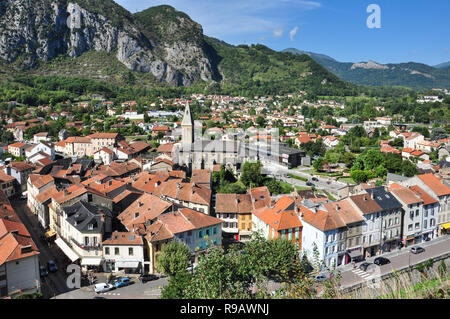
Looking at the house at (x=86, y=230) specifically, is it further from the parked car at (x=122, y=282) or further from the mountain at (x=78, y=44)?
the mountain at (x=78, y=44)

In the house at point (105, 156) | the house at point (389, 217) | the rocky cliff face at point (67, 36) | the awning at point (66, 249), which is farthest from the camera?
the rocky cliff face at point (67, 36)

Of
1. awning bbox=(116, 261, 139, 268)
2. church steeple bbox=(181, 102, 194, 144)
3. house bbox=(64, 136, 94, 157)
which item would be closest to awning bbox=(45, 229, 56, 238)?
awning bbox=(116, 261, 139, 268)

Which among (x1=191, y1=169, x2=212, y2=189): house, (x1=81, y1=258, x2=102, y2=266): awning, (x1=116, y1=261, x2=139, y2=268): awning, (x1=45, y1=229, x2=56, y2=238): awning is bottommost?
(x1=116, y1=261, x2=139, y2=268): awning

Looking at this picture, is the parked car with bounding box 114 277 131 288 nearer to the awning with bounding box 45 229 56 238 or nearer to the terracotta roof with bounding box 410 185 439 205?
the awning with bounding box 45 229 56 238

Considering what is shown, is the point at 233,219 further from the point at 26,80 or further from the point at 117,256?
the point at 26,80

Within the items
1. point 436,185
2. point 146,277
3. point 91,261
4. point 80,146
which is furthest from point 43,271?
point 80,146

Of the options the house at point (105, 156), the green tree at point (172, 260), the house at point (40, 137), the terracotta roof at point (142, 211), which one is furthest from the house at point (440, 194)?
the house at point (40, 137)

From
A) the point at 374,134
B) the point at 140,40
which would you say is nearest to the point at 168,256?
the point at 374,134
